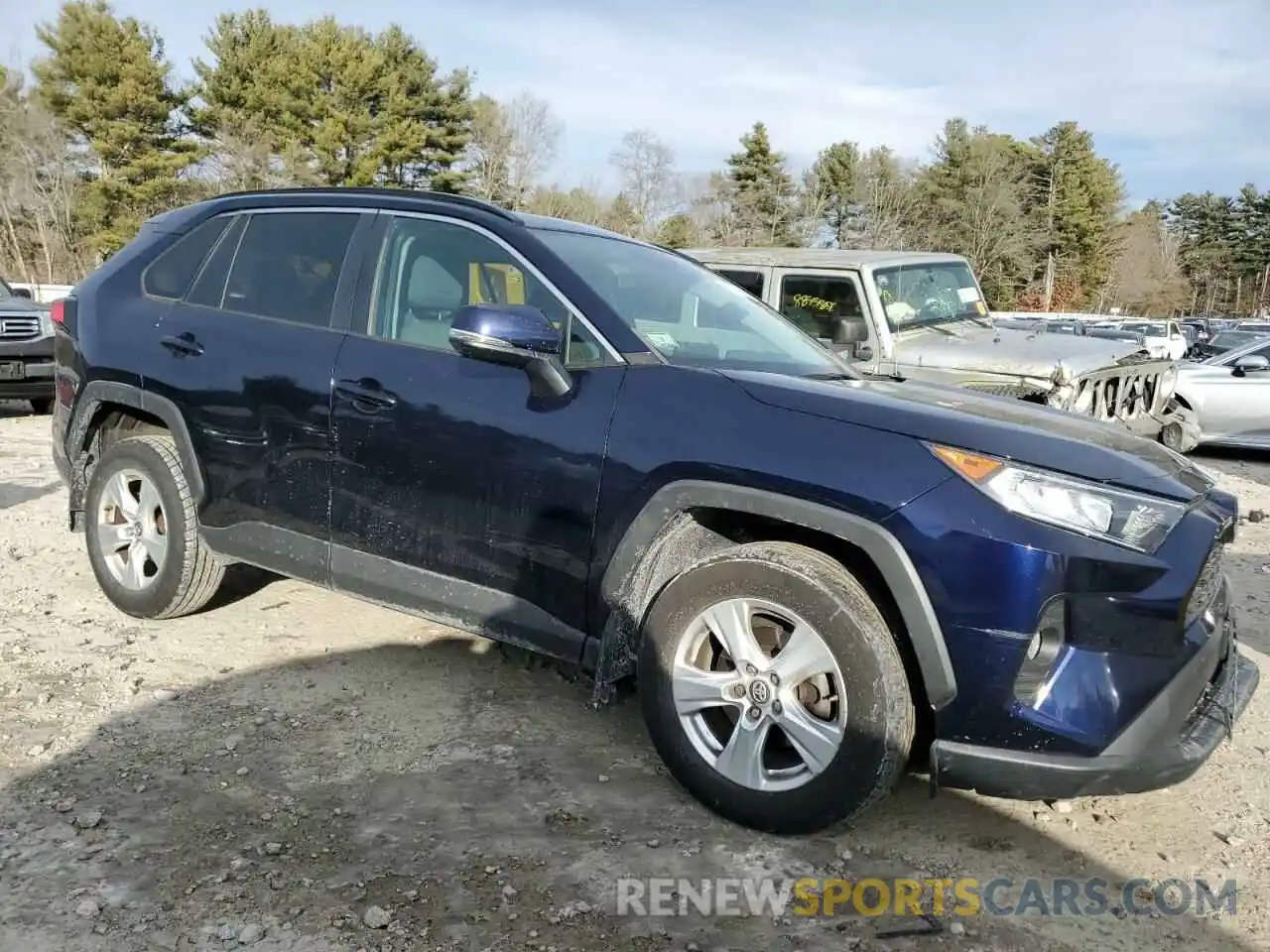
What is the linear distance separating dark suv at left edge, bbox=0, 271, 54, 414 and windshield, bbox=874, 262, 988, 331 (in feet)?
27.1

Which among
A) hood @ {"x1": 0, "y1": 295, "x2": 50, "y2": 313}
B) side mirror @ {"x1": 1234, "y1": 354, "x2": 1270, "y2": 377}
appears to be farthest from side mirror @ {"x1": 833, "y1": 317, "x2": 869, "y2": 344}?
hood @ {"x1": 0, "y1": 295, "x2": 50, "y2": 313}

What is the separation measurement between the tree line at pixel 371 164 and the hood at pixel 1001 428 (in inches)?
1159

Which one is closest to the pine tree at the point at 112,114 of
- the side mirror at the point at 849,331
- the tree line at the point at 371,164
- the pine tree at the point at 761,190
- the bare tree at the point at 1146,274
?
the tree line at the point at 371,164

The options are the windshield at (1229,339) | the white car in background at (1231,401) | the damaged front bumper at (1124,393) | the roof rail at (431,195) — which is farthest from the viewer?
the windshield at (1229,339)

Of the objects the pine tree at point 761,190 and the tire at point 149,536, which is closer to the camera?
the tire at point 149,536

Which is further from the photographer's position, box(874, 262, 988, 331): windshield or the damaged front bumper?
box(874, 262, 988, 331): windshield

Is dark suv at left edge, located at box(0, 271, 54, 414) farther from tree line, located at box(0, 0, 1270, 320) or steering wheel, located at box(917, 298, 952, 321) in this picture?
tree line, located at box(0, 0, 1270, 320)

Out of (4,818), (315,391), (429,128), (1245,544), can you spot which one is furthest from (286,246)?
(429,128)

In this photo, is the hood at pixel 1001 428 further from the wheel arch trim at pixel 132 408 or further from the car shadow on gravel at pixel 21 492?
the car shadow on gravel at pixel 21 492

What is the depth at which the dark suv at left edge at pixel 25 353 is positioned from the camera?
10078mm

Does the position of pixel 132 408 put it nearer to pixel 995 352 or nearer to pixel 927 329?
pixel 927 329

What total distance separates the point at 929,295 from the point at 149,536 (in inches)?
239

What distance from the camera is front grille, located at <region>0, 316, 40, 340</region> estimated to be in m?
10.1

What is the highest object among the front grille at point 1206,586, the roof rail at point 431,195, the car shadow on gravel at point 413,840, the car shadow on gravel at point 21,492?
the roof rail at point 431,195
